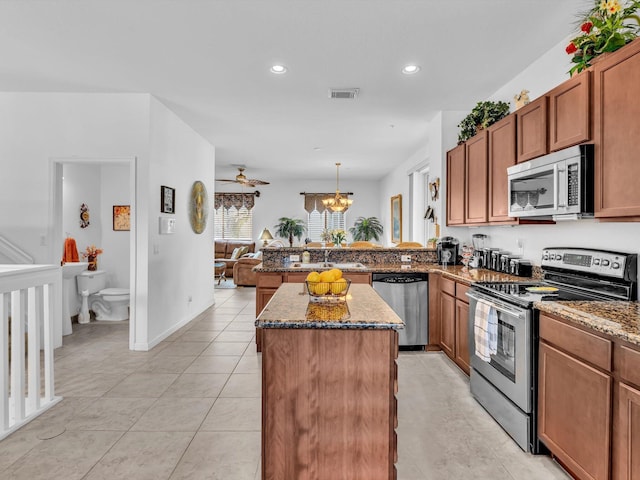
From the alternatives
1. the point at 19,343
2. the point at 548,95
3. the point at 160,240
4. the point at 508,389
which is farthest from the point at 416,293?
the point at 19,343

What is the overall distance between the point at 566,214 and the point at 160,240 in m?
3.86

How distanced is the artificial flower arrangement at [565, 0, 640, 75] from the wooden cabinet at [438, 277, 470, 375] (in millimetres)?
1820

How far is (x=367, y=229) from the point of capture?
9797mm

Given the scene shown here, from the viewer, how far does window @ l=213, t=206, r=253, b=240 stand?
33.8ft

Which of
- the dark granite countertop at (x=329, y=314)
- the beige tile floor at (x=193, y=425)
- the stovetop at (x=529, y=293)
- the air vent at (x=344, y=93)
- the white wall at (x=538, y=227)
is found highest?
the air vent at (x=344, y=93)

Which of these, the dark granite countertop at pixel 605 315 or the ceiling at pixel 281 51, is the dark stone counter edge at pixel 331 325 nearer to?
the dark granite countertop at pixel 605 315

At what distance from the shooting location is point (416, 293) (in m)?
3.89

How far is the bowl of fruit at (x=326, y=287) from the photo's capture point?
201 cm

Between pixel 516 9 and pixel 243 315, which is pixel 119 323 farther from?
pixel 516 9

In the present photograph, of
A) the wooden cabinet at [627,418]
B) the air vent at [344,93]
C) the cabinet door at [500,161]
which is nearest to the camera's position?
the wooden cabinet at [627,418]

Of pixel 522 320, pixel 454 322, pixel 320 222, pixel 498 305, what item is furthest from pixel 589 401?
pixel 320 222

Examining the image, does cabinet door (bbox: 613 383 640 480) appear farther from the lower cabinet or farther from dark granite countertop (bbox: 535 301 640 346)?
dark granite countertop (bbox: 535 301 640 346)

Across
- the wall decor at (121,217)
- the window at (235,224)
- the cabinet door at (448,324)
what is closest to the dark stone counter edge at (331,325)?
the cabinet door at (448,324)

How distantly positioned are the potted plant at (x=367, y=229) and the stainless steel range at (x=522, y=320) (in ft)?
22.9
